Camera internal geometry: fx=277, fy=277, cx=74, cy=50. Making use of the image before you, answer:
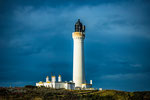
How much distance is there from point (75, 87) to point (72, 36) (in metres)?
15.8

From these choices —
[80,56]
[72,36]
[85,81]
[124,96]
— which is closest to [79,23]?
[72,36]

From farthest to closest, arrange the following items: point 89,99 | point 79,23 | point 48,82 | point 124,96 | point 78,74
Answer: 1. point 79,23
2. point 78,74
3. point 48,82
4. point 124,96
5. point 89,99

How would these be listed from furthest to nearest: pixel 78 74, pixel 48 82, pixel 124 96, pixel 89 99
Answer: pixel 78 74 < pixel 48 82 < pixel 124 96 < pixel 89 99

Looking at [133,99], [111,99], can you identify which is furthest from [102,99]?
[133,99]

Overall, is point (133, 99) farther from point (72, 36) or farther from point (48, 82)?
point (72, 36)

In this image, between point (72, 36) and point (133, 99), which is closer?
point (133, 99)

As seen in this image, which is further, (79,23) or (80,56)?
(79,23)

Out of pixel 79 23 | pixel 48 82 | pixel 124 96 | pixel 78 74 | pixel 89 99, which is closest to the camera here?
pixel 89 99

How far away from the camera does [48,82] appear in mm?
75312

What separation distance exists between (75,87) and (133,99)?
123ft

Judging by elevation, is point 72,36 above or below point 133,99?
above

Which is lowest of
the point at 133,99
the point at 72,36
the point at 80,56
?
the point at 133,99

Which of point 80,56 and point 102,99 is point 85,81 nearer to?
point 80,56

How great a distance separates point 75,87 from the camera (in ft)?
258
